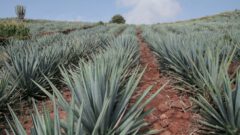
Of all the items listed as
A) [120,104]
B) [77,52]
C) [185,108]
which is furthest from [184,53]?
[77,52]

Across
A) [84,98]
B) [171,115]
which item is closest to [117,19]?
[171,115]

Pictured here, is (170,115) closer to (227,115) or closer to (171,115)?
(171,115)

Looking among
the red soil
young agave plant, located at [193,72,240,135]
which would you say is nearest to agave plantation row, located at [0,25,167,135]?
the red soil

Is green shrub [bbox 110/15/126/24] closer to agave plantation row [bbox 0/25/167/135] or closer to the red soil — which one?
agave plantation row [bbox 0/25/167/135]

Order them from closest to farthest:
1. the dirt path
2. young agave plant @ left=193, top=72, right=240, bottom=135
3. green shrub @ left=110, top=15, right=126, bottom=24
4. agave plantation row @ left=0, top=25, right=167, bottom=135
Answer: agave plantation row @ left=0, top=25, right=167, bottom=135, young agave plant @ left=193, top=72, right=240, bottom=135, the dirt path, green shrub @ left=110, top=15, right=126, bottom=24

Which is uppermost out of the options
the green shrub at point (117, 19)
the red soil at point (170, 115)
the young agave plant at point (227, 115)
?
the young agave plant at point (227, 115)

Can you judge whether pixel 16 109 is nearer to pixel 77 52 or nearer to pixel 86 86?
pixel 86 86

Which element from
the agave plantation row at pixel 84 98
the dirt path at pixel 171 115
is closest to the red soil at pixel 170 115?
the dirt path at pixel 171 115

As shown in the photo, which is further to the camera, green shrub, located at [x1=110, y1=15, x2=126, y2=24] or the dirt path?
green shrub, located at [x1=110, y1=15, x2=126, y2=24]

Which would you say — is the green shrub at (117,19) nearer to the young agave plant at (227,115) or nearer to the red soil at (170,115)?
the red soil at (170,115)

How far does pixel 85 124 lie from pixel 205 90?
4.38 feet

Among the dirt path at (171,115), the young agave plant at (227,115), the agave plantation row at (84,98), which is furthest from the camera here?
the dirt path at (171,115)

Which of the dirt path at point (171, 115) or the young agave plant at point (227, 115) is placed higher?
the young agave plant at point (227, 115)

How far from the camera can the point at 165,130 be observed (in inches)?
99.7
